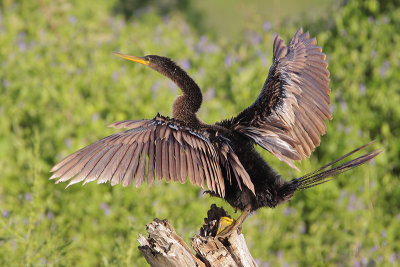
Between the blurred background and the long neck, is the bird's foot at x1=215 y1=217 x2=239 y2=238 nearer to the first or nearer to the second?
the long neck

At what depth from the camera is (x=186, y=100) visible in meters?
3.11

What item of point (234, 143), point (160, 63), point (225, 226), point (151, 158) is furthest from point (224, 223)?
point (160, 63)

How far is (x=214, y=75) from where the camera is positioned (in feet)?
23.8

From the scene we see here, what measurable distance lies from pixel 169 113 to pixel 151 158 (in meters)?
3.18

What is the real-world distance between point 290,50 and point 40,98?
3.58 meters

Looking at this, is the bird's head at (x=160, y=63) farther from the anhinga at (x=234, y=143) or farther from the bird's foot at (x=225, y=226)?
the bird's foot at (x=225, y=226)

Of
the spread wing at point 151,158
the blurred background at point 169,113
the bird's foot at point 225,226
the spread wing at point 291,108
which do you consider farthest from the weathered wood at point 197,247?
the blurred background at point 169,113

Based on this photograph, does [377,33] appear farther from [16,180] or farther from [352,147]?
[16,180]

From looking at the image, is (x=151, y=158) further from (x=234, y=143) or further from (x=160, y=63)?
(x=160, y=63)

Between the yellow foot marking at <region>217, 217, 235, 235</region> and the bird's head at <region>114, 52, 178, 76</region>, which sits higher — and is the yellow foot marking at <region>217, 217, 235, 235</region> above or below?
below

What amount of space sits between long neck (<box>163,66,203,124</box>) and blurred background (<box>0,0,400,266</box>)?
772 mm

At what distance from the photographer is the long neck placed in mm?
3057

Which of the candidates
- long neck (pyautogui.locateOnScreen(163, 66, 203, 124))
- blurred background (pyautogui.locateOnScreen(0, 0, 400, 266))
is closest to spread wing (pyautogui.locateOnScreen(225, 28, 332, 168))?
long neck (pyautogui.locateOnScreen(163, 66, 203, 124))

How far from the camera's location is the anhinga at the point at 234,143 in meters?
2.38
